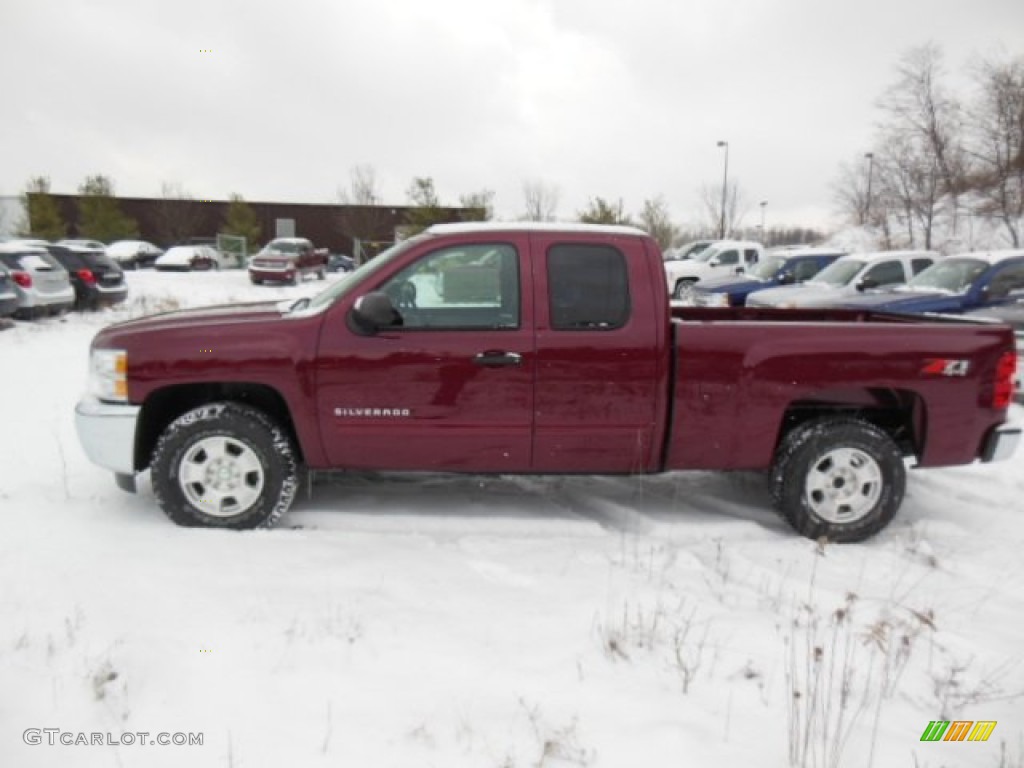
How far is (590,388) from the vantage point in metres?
4.34

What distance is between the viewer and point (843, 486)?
4.57 meters

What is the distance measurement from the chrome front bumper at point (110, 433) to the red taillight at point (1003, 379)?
4.99m

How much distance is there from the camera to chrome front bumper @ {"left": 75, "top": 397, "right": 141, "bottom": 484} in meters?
4.37

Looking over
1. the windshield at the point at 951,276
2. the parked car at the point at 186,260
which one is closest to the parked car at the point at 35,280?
the windshield at the point at 951,276

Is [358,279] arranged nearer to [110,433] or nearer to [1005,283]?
[110,433]

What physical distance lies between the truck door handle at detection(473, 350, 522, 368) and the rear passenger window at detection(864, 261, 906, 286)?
1165cm

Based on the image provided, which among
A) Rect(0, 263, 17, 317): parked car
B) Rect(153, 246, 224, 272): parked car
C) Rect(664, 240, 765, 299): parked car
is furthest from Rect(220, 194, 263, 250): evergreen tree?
Rect(0, 263, 17, 317): parked car

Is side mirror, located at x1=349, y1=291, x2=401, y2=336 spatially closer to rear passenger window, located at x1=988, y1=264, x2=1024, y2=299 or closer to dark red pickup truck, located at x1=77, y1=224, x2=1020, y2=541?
dark red pickup truck, located at x1=77, y1=224, x2=1020, y2=541

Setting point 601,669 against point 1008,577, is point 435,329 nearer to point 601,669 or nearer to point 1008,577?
point 601,669

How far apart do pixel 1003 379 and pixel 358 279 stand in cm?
383

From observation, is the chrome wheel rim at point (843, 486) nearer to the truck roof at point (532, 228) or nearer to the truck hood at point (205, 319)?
the truck roof at point (532, 228)

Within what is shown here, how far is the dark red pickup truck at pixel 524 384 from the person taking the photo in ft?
14.2

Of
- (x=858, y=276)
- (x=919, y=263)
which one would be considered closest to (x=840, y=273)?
(x=858, y=276)

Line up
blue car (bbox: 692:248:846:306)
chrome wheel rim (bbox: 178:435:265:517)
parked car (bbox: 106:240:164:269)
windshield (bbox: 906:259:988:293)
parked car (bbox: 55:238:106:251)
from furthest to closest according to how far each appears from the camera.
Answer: parked car (bbox: 106:240:164:269) → parked car (bbox: 55:238:106:251) → blue car (bbox: 692:248:846:306) → windshield (bbox: 906:259:988:293) → chrome wheel rim (bbox: 178:435:265:517)
